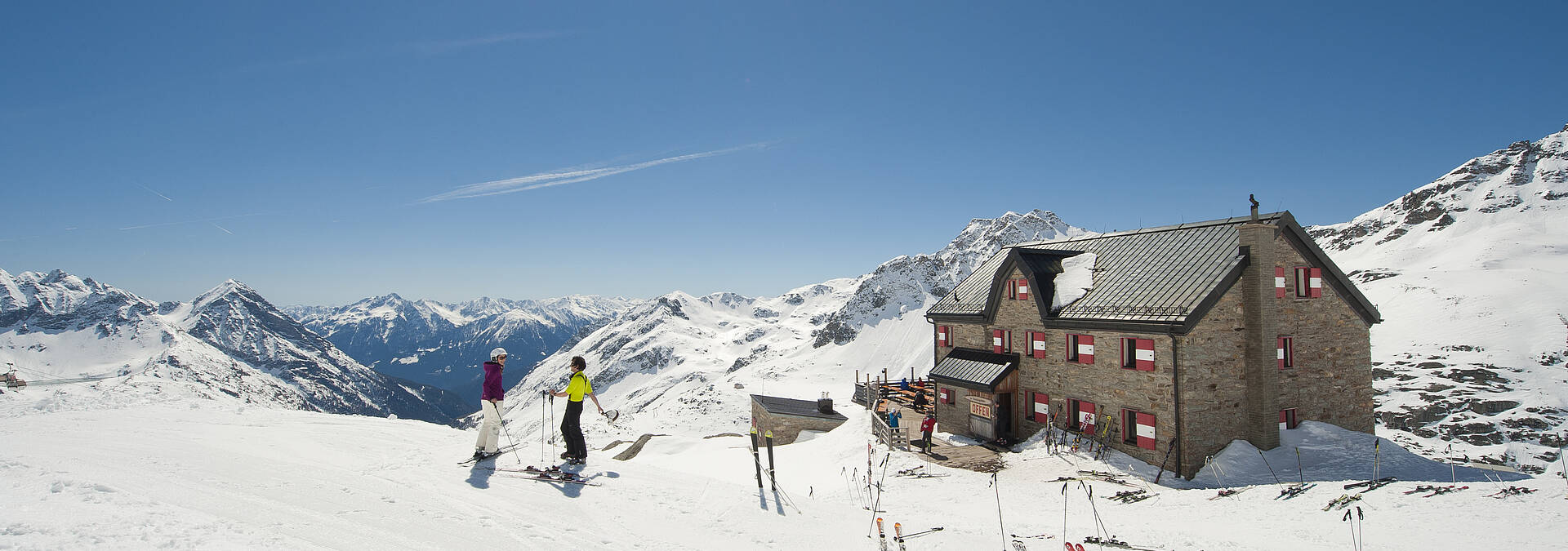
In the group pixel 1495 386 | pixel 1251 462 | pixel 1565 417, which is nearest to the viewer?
pixel 1251 462

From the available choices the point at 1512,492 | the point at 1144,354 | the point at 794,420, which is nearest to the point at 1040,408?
the point at 1144,354

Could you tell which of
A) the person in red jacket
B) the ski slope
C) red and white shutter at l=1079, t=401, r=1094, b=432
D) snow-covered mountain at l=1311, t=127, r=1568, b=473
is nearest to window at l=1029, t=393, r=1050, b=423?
red and white shutter at l=1079, t=401, r=1094, b=432

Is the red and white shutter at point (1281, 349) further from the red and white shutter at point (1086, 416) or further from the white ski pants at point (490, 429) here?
the white ski pants at point (490, 429)

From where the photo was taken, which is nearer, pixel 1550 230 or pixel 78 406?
pixel 78 406

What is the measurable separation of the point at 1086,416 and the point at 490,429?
19150 millimetres

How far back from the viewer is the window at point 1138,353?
68.9ft

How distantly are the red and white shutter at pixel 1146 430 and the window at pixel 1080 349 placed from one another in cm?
253

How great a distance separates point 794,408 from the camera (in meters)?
41.2

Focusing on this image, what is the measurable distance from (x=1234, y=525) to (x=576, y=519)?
40.4 feet

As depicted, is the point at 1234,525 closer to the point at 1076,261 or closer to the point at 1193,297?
the point at 1193,297

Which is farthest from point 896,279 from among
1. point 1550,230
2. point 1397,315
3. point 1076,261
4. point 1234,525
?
point 1234,525

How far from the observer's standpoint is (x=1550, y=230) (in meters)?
126

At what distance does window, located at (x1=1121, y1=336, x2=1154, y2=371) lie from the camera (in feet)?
68.9

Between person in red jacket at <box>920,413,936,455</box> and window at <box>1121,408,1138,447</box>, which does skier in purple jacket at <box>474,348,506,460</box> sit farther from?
window at <box>1121,408,1138,447</box>
